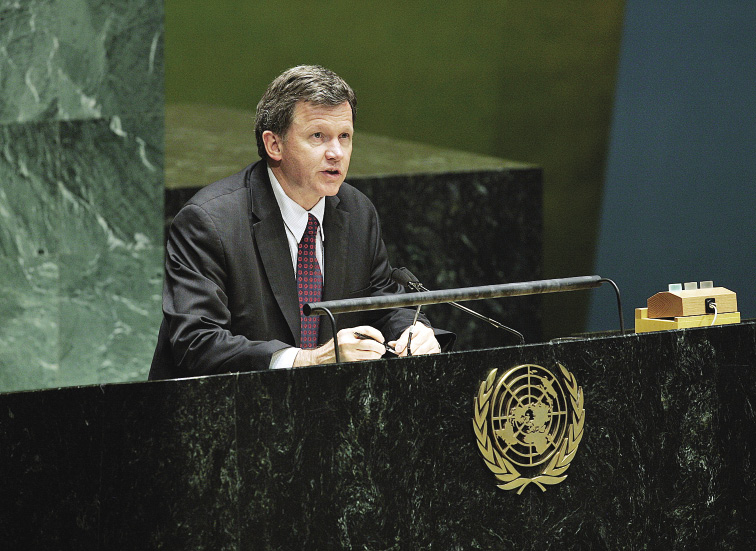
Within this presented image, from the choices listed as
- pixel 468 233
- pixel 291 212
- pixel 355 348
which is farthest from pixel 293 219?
pixel 468 233

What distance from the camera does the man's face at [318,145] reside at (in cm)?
286

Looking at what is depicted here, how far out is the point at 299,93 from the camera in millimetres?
2857

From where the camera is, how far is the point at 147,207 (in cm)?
509

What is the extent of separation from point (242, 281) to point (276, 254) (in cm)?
12

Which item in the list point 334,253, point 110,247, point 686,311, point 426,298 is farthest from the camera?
point 110,247

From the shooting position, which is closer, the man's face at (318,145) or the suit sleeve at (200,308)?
the suit sleeve at (200,308)

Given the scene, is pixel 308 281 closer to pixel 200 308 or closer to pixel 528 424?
pixel 200 308

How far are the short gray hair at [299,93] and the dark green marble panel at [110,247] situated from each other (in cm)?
230

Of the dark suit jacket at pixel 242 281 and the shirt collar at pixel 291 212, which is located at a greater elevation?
the shirt collar at pixel 291 212

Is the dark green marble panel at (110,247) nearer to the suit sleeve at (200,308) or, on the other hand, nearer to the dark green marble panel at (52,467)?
the suit sleeve at (200,308)

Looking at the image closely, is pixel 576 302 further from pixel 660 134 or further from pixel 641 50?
pixel 641 50

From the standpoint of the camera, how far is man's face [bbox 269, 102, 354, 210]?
9.37ft

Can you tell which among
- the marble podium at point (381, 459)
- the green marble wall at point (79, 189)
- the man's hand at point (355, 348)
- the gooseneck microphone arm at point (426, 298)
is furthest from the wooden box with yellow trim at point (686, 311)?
the green marble wall at point (79, 189)

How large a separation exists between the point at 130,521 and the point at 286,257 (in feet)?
3.39
